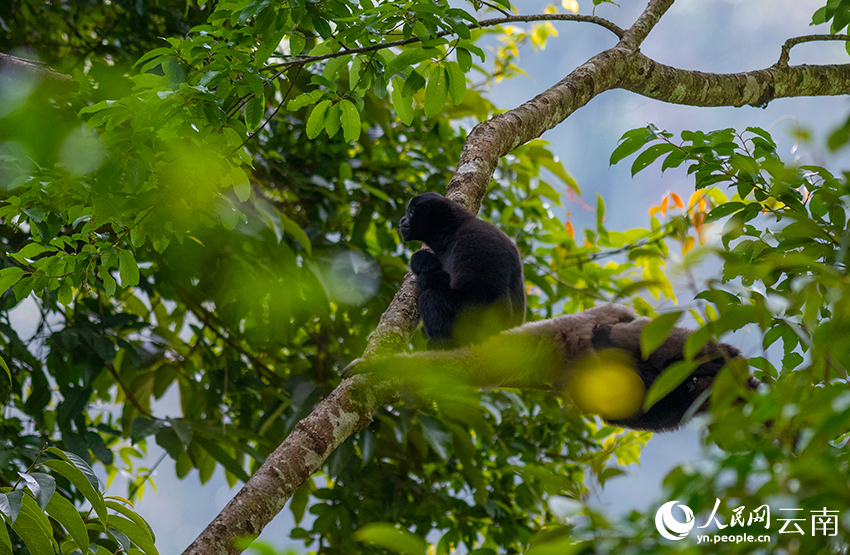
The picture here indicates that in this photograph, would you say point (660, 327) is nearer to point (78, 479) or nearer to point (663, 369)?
point (78, 479)

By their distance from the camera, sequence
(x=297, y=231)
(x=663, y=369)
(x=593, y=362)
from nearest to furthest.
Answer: (x=663, y=369)
(x=593, y=362)
(x=297, y=231)

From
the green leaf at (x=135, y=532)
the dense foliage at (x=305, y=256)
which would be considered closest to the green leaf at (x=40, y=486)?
the dense foliage at (x=305, y=256)

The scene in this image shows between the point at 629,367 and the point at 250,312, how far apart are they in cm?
166

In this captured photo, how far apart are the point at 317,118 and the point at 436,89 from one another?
1.16 ft

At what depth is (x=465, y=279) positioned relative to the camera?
2227mm

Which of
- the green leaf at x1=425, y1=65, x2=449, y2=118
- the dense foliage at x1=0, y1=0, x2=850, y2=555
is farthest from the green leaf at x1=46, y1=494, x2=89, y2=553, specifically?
the green leaf at x1=425, y1=65, x2=449, y2=118

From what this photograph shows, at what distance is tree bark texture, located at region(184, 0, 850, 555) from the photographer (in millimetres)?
1265

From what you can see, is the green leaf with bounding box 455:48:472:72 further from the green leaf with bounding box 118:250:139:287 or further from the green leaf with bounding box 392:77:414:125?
the green leaf with bounding box 118:250:139:287

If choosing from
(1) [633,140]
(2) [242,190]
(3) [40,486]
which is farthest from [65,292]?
(1) [633,140]

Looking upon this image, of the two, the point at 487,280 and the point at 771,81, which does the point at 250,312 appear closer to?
the point at 487,280

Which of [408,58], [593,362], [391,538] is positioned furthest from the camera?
[593,362]

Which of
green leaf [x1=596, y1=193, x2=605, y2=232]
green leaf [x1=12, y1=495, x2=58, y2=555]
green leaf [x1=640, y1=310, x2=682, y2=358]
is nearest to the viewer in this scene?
green leaf [x1=640, y1=310, x2=682, y2=358]

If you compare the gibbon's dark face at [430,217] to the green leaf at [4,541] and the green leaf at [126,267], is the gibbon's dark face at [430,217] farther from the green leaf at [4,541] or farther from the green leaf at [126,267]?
the green leaf at [4,541]

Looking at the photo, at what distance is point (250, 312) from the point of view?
9.44ft
